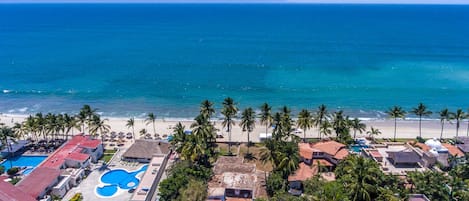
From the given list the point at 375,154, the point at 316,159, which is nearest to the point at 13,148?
the point at 316,159

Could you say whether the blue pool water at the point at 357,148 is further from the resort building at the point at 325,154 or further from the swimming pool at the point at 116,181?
the swimming pool at the point at 116,181

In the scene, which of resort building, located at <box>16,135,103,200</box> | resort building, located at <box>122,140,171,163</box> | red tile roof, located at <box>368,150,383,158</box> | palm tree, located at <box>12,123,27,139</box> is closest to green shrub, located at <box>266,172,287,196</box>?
red tile roof, located at <box>368,150,383,158</box>

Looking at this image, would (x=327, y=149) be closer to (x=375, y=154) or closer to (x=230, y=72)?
(x=375, y=154)

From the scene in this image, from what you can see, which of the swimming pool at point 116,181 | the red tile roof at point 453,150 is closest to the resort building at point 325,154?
the red tile roof at point 453,150

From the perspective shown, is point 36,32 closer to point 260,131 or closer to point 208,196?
point 260,131

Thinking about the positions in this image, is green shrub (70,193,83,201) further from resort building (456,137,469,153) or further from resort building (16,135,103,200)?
resort building (456,137,469,153)
